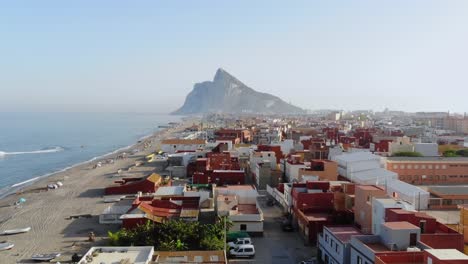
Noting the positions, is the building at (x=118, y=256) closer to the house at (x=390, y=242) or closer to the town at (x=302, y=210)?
the town at (x=302, y=210)

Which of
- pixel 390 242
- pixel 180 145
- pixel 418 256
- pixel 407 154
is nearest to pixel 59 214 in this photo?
pixel 390 242

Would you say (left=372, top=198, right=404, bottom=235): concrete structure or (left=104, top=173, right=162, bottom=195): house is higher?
(left=372, top=198, right=404, bottom=235): concrete structure

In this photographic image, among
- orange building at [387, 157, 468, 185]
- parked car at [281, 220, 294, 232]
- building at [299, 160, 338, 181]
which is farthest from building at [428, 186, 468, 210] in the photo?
parked car at [281, 220, 294, 232]

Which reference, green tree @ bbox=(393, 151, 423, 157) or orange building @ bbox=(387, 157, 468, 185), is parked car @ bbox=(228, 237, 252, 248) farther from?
green tree @ bbox=(393, 151, 423, 157)

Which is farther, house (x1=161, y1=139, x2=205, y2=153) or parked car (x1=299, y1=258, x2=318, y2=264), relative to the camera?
house (x1=161, y1=139, x2=205, y2=153)

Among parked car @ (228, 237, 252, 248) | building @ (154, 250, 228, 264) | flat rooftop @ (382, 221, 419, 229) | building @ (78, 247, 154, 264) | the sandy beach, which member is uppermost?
flat rooftop @ (382, 221, 419, 229)

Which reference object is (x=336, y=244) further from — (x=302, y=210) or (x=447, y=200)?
(x=447, y=200)

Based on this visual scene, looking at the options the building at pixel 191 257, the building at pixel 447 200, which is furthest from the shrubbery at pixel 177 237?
the building at pixel 447 200
